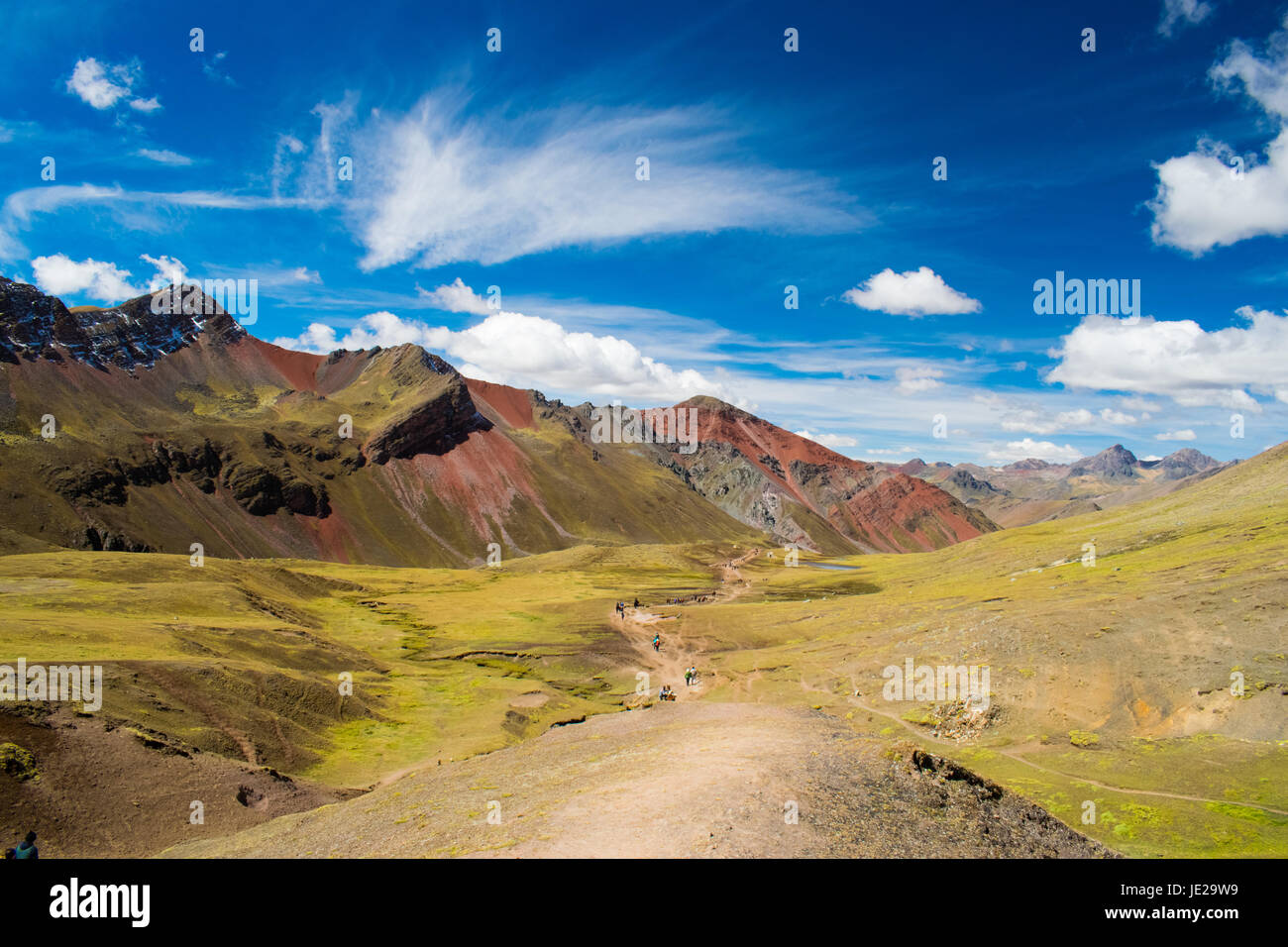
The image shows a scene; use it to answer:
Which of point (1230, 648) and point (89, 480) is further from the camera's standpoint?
point (89, 480)

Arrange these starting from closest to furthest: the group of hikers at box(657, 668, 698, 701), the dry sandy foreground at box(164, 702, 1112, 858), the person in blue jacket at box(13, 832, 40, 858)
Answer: the dry sandy foreground at box(164, 702, 1112, 858) → the person in blue jacket at box(13, 832, 40, 858) → the group of hikers at box(657, 668, 698, 701)

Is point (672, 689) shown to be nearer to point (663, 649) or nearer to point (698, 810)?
point (663, 649)

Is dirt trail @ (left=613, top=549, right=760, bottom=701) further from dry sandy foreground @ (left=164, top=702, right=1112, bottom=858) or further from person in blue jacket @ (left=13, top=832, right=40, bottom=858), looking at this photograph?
person in blue jacket @ (left=13, top=832, right=40, bottom=858)

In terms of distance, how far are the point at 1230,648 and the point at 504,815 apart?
36.6 m

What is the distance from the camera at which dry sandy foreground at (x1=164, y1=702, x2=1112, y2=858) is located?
17.4 metres

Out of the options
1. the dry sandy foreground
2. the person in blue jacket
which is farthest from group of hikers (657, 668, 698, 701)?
the person in blue jacket

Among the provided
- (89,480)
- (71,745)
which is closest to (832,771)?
(71,745)

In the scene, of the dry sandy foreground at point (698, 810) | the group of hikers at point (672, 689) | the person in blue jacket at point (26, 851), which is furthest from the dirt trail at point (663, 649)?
the person in blue jacket at point (26, 851)

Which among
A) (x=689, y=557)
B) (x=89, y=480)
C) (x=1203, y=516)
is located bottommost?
(x=689, y=557)

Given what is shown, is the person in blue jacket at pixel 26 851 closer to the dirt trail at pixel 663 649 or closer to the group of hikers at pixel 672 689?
the group of hikers at pixel 672 689

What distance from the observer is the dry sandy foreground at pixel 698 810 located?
17.4 metres

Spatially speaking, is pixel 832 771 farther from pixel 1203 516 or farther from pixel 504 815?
pixel 1203 516

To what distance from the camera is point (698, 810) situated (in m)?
19.0
